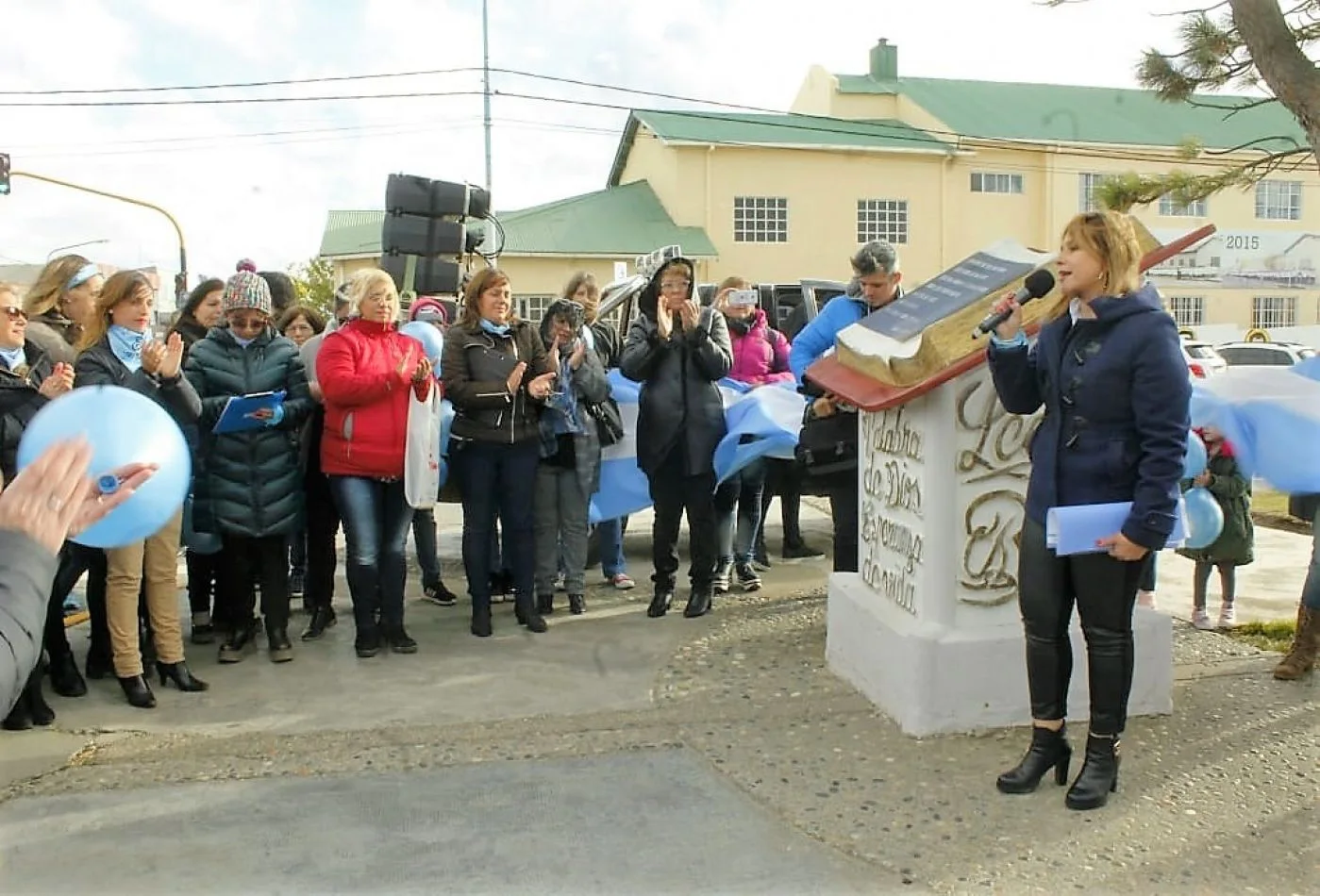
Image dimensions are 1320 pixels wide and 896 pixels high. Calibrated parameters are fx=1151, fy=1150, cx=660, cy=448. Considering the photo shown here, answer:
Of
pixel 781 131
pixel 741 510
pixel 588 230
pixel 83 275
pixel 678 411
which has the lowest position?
pixel 741 510

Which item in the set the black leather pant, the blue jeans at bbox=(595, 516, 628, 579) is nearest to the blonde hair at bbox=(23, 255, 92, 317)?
the blue jeans at bbox=(595, 516, 628, 579)

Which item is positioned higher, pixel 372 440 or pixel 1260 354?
pixel 1260 354

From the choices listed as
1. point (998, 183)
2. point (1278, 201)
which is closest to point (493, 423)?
point (998, 183)

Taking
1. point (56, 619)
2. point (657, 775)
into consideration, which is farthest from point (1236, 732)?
point (56, 619)

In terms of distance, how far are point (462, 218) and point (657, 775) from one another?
8436mm

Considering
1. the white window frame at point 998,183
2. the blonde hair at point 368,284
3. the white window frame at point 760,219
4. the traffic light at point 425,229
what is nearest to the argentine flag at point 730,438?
the blonde hair at point 368,284

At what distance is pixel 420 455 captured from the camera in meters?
5.72

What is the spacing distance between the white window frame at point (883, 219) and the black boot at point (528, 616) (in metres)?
28.2

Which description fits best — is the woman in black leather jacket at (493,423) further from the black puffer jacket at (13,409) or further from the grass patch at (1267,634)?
the grass patch at (1267,634)

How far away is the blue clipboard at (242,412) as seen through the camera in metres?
5.41

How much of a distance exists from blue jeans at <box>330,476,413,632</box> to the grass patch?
168 inches

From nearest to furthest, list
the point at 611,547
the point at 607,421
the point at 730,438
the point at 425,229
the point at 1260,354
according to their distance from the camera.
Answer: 1. the point at 730,438
2. the point at 607,421
3. the point at 611,547
4. the point at 425,229
5. the point at 1260,354

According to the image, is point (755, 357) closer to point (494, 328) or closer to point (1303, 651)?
point (494, 328)

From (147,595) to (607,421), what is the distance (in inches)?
109
